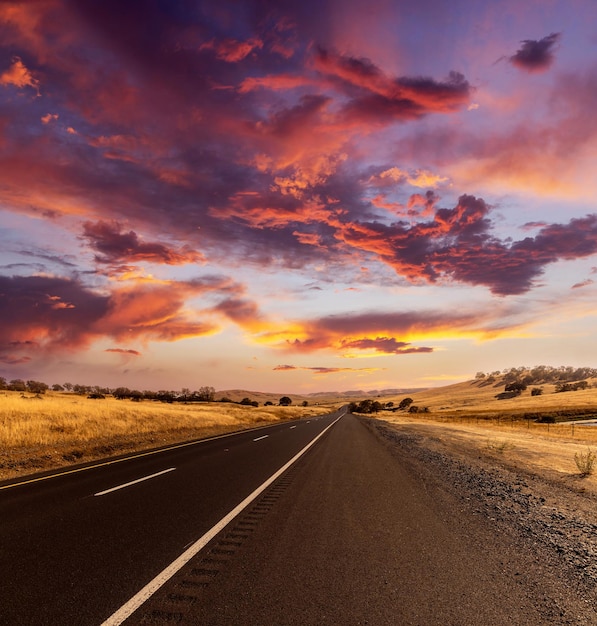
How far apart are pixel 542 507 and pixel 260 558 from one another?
20.4ft

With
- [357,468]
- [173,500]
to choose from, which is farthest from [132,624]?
[357,468]

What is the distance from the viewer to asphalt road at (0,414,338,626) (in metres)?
3.89

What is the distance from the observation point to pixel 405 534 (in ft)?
19.4

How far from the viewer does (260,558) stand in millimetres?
4934

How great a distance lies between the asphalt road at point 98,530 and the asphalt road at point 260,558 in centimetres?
2

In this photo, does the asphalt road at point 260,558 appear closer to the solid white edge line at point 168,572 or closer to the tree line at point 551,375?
the solid white edge line at point 168,572

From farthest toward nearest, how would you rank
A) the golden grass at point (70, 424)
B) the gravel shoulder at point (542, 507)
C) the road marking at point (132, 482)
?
the golden grass at point (70, 424), the road marking at point (132, 482), the gravel shoulder at point (542, 507)

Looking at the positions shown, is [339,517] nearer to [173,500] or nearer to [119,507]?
[173,500]

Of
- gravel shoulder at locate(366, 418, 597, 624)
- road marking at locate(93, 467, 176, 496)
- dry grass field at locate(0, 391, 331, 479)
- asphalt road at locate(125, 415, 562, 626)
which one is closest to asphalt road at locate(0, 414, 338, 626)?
road marking at locate(93, 467, 176, 496)

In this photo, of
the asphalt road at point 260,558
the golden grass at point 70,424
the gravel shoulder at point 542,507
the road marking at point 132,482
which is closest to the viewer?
the asphalt road at point 260,558

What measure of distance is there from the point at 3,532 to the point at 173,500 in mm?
2689

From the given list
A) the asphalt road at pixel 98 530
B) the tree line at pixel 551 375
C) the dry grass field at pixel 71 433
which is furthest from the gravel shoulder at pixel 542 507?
the tree line at pixel 551 375

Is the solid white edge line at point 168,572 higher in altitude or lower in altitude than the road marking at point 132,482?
higher

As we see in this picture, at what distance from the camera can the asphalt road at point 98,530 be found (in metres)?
3.89
